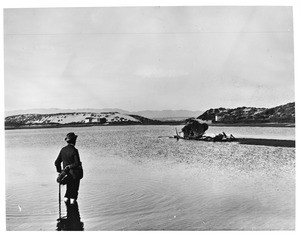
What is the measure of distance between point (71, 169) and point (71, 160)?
0.06 meters

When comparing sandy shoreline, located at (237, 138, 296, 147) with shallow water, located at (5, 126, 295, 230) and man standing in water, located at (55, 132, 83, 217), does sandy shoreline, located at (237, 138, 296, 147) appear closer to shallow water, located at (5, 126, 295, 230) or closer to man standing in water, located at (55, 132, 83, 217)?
shallow water, located at (5, 126, 295, 230)

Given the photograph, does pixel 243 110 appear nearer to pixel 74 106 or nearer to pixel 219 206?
pixel 219 206

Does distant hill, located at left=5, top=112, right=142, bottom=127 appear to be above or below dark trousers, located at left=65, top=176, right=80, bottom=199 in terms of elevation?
above

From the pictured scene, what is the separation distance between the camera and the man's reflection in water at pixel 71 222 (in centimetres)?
255

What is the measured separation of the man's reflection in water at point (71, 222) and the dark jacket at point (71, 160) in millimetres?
228

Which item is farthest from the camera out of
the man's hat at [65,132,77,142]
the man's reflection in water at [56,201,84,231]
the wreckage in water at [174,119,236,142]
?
the wreckage in water at [174,119,236,142]

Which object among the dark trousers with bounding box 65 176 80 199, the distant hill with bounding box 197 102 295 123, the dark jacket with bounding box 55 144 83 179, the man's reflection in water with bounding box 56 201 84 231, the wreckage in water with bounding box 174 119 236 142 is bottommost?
the man's reflection in water with bounding box 56 201 84 231

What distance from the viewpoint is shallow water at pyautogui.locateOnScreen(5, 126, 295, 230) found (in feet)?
8.47

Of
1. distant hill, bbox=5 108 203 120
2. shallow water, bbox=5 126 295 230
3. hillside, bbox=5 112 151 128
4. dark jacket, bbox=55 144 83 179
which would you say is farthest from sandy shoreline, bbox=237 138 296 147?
dark jacket, bbox=55 144 83 179

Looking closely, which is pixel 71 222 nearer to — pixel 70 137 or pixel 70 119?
pixel 70 137

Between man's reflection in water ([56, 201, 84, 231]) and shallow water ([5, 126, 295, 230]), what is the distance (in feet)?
0.12

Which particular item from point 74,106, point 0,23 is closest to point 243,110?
point 74,106

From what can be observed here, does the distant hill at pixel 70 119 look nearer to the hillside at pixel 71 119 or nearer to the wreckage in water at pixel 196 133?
the hillside at pixel 71 119

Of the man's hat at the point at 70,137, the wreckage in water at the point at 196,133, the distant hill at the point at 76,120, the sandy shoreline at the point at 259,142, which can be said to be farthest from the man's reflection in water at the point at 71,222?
the sandy shoreline at the point at 259,142
